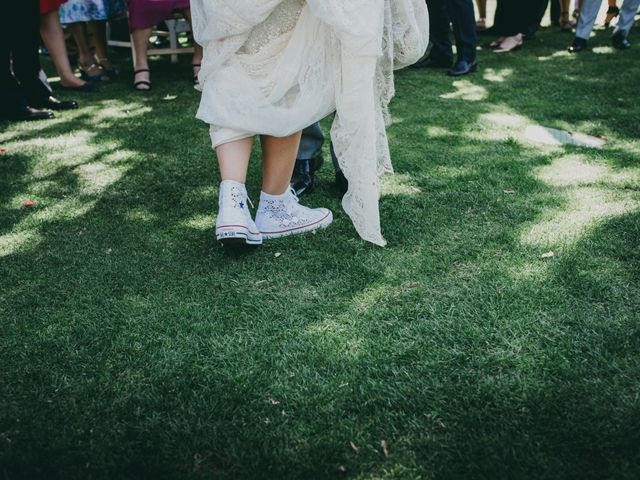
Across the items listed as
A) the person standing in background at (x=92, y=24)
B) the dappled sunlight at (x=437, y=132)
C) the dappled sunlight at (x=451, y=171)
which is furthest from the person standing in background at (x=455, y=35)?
the person standing in background at (x=92, y=24)

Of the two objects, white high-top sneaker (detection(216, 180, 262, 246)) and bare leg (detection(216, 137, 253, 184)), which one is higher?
bare leg (detection(216, 137, 253, 184))

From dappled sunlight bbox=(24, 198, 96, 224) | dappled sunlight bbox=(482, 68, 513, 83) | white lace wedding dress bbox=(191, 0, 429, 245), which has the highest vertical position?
white lace wedding dress bbox=(191, 0, 429, 245)

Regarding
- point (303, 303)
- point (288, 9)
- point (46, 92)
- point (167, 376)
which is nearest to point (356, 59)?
point (288, 9)

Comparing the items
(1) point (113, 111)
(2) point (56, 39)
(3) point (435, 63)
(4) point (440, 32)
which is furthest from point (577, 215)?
(2) point (56, 39)

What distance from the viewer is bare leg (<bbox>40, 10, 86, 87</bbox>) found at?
15.4 ft

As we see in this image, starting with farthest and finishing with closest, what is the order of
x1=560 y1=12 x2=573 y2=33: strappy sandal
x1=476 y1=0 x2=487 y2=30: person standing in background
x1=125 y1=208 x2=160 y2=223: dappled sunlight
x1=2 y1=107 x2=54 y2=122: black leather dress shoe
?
x1=476 y1=0 x2=487 y2=30: person standing in background < x1=560 y1=12 x2=573 y2=33: strappy sandal < x1=2 y1=107 x2=54 y2=122: black leather dress shoe < x1=125 y1=208 x2=160 y2=223: dappled sunlight

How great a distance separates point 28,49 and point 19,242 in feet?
8.24

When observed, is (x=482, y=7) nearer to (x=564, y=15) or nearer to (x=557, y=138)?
(x=564, y=15)

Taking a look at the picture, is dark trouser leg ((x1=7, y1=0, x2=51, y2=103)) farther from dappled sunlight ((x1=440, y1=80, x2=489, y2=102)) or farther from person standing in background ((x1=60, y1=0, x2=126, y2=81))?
dappled sunlight ((x1=440, y1=80, x2=489, y2=102))

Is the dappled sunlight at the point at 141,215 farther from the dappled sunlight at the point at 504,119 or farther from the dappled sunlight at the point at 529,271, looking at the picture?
the dappled sunlight at the point at 504,119

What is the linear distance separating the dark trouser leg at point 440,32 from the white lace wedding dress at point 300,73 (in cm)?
349

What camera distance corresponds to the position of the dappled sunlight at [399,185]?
2.68 m

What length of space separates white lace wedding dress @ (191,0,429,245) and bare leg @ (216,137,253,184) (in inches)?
1.1

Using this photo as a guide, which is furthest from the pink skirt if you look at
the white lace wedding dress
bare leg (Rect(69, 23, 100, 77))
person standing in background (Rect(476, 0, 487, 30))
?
person standing in background (Rect(476, 0, 487, 30))
